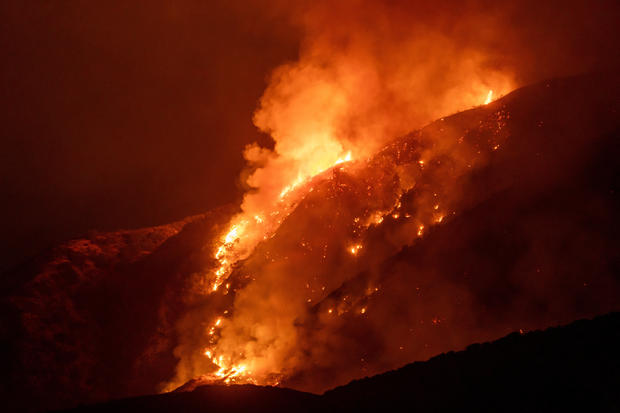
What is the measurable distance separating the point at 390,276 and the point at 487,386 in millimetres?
6817

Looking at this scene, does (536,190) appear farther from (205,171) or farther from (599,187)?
(205,171)

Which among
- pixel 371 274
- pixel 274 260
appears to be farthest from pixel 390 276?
pixel 274 260

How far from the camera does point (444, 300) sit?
1163 centimetres

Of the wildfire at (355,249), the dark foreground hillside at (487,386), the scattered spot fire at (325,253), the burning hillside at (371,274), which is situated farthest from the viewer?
the wildfire at (355,249)

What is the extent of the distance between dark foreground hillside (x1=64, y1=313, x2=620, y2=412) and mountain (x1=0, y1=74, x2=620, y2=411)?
4.42m

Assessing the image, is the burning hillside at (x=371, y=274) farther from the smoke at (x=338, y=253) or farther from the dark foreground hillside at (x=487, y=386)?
the dark foreground hillside at (x=487, y=386)

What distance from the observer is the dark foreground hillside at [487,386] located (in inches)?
209

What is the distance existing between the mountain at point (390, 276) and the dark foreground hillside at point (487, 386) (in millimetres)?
4420

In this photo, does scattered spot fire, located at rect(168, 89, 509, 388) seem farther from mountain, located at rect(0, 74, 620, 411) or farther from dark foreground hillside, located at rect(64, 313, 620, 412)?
dark foreground hillside, located at rect(64, 313, 620, 412)

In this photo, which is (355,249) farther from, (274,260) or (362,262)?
(274,260)

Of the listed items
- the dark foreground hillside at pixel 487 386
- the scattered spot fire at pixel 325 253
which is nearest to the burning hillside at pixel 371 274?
the scattered spot fire at pixel 325 253

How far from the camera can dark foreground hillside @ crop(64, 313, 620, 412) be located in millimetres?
5305

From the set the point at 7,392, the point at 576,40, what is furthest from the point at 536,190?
the point at 7,392

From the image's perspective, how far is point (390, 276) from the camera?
12.7 metres
